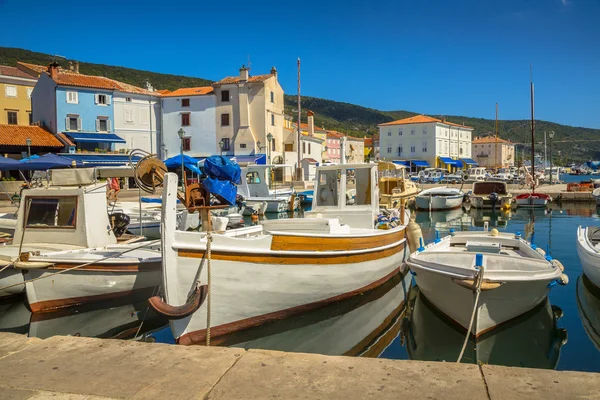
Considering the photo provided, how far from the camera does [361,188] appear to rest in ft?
38.7

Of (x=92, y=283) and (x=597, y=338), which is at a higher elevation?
(x=92, y=283)

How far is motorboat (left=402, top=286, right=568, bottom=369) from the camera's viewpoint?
7285 mm

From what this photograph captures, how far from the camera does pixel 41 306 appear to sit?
939 cm

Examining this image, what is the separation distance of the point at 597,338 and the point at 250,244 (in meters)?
→ 6.16

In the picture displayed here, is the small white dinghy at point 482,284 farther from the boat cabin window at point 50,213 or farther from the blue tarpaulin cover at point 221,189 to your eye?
the boat cabin window at point 50,213

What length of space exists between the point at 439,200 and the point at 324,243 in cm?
2372

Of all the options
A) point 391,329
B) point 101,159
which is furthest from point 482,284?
point 101,159

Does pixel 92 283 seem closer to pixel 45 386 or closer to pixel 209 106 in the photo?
pixel 45 386

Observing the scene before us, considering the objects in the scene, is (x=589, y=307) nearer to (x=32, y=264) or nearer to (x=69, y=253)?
(x=69, y=253)

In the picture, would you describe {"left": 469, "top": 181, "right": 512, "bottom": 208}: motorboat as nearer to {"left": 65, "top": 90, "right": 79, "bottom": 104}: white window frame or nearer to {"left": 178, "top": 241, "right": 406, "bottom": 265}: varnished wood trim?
{"left": 178, "top": 241, "right": 406, "bottom": 265}: varnished wood trim

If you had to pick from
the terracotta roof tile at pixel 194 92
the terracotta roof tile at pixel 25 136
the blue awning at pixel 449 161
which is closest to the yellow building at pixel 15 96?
the terracotta roof tile at pixel 25 136

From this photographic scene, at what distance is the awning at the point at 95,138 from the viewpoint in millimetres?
38897

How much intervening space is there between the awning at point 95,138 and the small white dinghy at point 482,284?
118ft

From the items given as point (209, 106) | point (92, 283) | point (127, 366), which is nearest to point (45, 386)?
point (127, 366)
